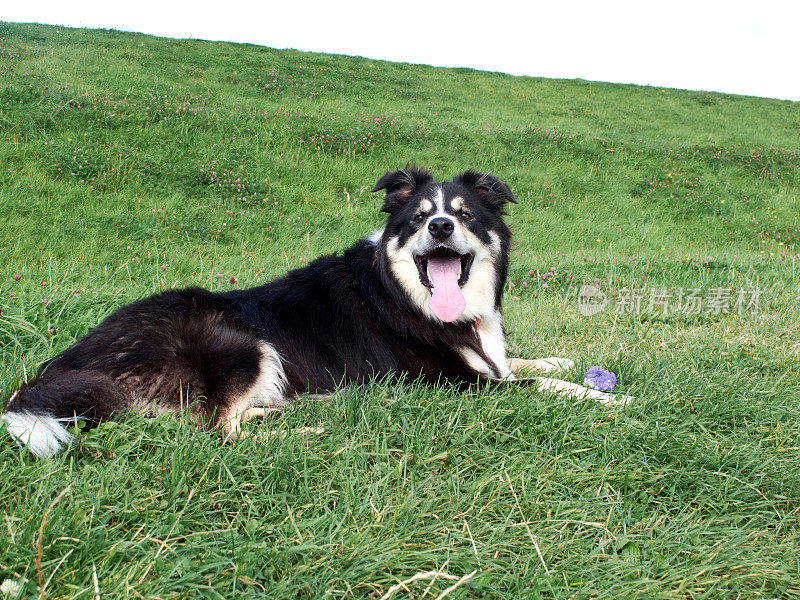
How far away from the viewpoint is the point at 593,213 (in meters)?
12.3

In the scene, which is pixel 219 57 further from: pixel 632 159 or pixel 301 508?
pixel 301 508

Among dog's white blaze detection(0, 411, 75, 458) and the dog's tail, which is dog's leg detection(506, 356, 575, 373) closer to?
the dog's tail

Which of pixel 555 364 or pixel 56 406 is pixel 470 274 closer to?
pixel 555 364

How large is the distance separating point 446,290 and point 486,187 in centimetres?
86

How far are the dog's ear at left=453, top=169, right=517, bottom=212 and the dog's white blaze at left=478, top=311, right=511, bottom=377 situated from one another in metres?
0.74

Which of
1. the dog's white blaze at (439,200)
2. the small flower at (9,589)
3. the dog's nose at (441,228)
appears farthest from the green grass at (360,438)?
the dog's white blaze at (439,200)

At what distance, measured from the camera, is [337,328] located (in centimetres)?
332

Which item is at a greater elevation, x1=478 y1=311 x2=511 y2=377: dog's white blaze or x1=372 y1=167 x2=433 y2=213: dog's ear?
x1=372 y1=167 x2=433 y2=213: dog's ear

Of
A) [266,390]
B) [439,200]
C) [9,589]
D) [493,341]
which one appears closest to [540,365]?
[493,341]

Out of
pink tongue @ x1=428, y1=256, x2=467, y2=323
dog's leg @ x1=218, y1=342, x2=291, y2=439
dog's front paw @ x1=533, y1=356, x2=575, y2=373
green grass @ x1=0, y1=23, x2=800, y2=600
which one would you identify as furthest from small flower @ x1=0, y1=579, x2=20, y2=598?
dog's front paw @ x1=533, y1=356, x2=575, y2=373

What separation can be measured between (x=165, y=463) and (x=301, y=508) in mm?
589

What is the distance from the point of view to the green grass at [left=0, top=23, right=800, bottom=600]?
70.6 inches

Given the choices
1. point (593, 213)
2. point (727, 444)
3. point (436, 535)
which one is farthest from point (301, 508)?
point (593, 213)

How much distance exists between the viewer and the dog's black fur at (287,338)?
2576mm
